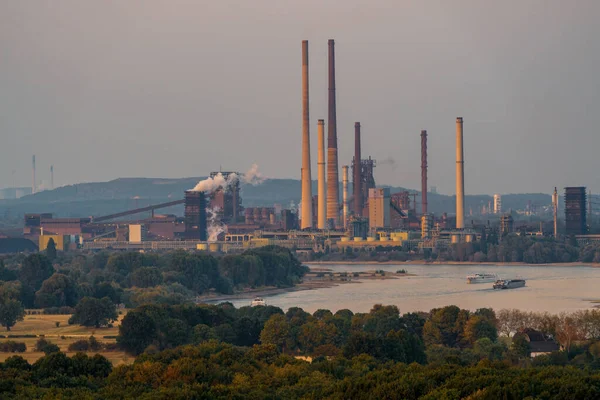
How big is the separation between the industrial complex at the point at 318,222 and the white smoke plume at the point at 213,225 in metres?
0.09

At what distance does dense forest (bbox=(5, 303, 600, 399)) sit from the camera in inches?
1014

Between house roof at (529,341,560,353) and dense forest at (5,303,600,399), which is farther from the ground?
dense forest at (5,303,600,399)

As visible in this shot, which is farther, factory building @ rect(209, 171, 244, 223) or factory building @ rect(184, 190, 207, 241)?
factory building @ rect(209, 171, 244, 223)

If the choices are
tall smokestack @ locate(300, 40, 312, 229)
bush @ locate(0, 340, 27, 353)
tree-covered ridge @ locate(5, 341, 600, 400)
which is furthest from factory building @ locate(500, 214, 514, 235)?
tree-covered ridge @ locate(5, 341, 600, 400)

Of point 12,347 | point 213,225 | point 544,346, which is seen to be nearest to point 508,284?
point 544,346

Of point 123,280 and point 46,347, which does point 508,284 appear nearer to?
point 123,280

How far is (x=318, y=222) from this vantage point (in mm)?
122625

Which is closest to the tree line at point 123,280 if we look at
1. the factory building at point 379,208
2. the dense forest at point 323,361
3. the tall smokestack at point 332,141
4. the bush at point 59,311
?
the bush at point 59,311

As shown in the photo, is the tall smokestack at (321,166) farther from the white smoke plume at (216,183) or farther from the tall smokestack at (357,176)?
the white smoke plume at (216,183)

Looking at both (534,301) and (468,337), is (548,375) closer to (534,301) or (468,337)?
(468,337)

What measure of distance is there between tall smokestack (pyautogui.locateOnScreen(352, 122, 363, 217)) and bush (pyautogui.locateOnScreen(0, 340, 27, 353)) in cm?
8349

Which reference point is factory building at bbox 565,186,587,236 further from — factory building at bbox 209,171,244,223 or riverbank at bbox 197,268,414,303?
factory building at bbox 209,171,244,223

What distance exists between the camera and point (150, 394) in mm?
26188

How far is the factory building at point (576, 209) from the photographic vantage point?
403ft
